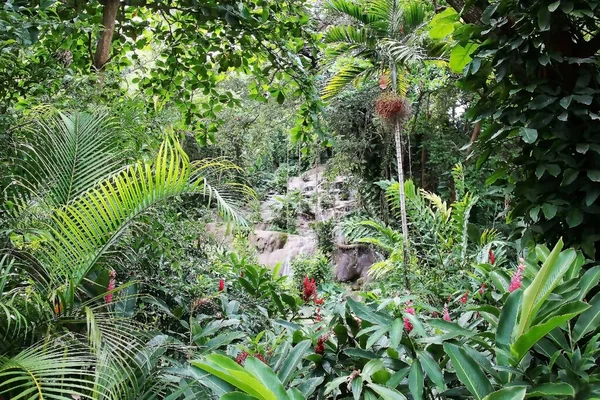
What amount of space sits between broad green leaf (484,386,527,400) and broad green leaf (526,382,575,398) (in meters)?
0.06

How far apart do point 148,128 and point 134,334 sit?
167cm

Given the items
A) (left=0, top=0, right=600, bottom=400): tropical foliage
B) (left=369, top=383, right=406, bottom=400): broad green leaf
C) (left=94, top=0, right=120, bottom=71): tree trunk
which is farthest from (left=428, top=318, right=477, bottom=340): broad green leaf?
(left=94, top=0, right=120, bottom=71): tree trunk

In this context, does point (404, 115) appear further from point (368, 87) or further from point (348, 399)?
point (348, 399)

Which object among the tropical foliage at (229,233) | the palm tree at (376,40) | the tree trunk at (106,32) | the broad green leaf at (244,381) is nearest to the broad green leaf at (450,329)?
the tropical foliage at (229,233)

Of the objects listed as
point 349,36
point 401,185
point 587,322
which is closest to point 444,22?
point 587,322

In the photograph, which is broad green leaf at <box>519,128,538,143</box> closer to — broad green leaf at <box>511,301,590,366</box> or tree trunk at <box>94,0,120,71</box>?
broad green leaf at <box>511,301,590,366</box>

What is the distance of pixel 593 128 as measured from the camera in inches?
63.9

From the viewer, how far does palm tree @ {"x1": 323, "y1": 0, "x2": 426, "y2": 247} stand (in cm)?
573

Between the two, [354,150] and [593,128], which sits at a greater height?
[593,128]

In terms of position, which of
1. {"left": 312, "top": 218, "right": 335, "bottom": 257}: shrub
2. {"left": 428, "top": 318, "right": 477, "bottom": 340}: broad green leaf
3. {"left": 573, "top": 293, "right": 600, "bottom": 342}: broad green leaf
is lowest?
{"left": 312, "top": 218, "right": 335, "bottom": 257}: shrub

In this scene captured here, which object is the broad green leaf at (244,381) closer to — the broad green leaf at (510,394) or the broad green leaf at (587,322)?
the broad green leaf at (510,394)

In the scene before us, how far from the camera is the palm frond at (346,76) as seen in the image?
616cm

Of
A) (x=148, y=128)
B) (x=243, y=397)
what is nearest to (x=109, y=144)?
(x=148, y=128)

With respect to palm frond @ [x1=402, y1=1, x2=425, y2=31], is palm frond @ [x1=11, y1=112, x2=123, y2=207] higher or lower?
lower
